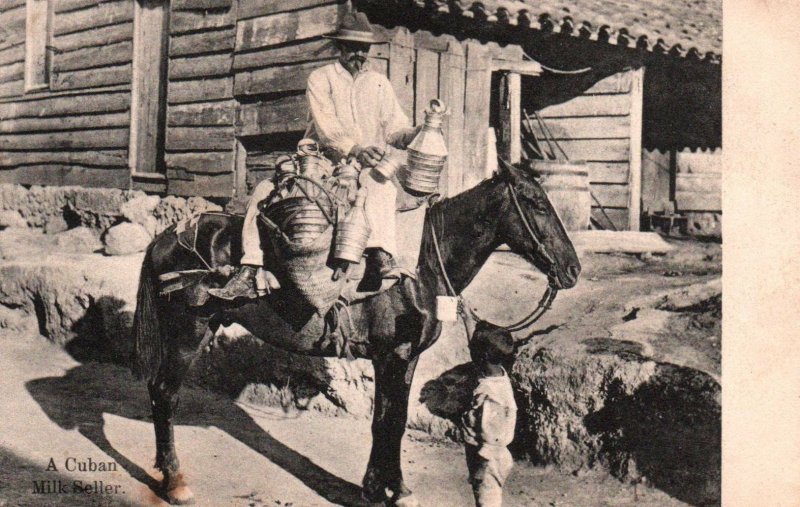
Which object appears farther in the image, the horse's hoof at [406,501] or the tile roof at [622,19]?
the tile roof at [622,19]

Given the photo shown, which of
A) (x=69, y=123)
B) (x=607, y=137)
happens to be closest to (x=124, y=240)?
(x=69, y=123)

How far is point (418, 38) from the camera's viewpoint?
7207mm

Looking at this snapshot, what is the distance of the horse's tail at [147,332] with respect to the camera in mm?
4418

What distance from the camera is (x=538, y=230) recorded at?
3857 mm

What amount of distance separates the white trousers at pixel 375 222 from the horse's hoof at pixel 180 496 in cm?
138

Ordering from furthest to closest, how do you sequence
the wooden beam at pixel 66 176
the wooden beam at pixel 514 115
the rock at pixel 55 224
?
the rock at pixel 55 224 < the wooden beam at pixel 66 176 < the wooden beam at pixel 514 115

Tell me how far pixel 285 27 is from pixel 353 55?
131 inches

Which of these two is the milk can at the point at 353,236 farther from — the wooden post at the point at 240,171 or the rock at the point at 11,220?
the rock at the point at 11,220

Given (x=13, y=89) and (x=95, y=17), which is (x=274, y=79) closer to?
(x=13, y=89)

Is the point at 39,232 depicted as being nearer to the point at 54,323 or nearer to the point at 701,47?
the point at 54,323

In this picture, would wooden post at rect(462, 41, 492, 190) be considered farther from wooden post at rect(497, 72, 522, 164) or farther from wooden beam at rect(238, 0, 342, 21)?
wooden beam at rect(238, 0, 342, 21)

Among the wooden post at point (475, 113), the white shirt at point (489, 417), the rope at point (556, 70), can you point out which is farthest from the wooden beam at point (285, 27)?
the white shirt at point (489, 417)

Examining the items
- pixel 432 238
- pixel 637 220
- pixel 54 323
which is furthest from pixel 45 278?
pixel 637 220

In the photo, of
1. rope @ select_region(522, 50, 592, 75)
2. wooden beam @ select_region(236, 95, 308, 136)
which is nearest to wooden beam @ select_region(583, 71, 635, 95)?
rope @ select_region(522, 50, 592, 75)
